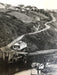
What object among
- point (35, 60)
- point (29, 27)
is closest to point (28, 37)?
point (29, 27)

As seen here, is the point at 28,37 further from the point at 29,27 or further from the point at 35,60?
the point at 35,60

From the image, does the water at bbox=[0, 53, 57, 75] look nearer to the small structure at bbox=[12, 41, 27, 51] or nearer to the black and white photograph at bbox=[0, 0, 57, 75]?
the black and white photograph at bbox=[0, 0, 57, 75]

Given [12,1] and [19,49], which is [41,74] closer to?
[19,49]

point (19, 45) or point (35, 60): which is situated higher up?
point (19, 45)

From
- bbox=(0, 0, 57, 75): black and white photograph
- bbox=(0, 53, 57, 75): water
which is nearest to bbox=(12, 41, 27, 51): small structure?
bbox=(0, 0, 57, 75): black and white photograph

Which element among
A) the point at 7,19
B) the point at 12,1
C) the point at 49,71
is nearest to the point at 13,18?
the point at 7,19

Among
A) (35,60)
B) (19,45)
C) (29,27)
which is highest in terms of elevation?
(29,27)
